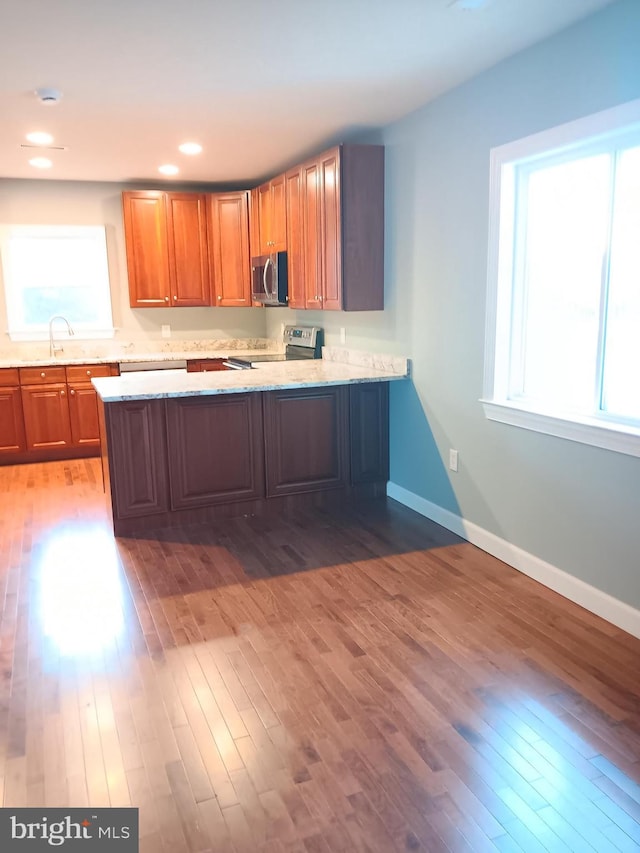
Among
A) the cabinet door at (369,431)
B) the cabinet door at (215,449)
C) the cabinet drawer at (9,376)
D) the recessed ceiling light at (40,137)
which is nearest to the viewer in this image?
the cabinet door at (215,449)

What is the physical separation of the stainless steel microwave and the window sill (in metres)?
2.30

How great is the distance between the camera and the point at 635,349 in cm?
279

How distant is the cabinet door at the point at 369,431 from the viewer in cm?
452

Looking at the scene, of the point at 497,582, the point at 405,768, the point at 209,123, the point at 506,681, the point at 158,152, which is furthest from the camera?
the point at 158,152

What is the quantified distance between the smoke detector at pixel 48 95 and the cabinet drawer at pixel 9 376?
270 cm

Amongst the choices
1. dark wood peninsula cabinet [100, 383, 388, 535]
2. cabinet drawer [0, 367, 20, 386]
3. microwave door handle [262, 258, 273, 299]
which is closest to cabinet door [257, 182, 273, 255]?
microwave door handle [262, 258, 273, 299]

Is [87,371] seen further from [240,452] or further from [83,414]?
[240,452]

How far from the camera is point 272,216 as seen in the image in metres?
5.41

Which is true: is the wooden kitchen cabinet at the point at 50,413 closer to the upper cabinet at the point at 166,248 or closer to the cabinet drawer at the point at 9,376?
the cabinet drawer at the point at 9,376

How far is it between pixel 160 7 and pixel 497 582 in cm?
288

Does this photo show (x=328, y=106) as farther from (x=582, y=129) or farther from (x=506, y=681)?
(x=506, y=681)

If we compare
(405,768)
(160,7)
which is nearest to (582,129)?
(160,7)

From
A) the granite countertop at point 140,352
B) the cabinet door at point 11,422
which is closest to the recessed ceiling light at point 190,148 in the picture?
the granite countertop at point 140,352

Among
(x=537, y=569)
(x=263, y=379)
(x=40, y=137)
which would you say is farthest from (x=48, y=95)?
(x=537, y=569)
